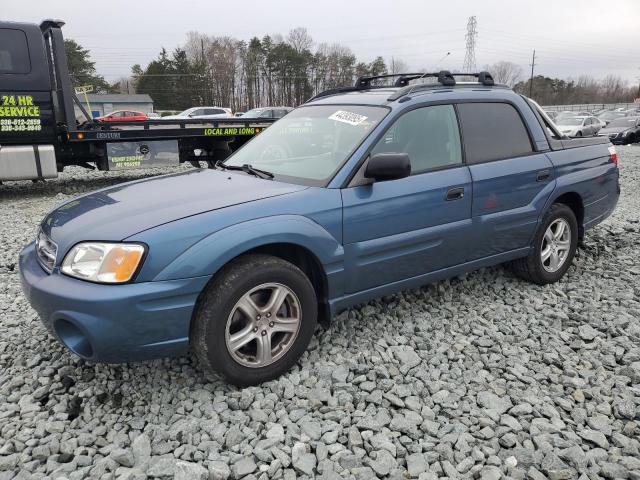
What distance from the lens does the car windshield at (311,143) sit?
10.8 feet

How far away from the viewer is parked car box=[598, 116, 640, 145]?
21578 mm

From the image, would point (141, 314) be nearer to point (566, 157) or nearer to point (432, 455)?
point (432, 455)

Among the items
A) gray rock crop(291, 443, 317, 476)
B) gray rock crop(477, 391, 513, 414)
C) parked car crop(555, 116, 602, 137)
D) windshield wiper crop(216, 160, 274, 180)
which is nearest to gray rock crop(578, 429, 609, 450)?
gray rock crop(477, 391, 513, 414)

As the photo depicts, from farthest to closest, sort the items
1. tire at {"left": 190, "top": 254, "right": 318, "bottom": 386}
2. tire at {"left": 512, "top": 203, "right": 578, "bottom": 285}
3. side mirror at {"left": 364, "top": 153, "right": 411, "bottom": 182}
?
tire at {"left": 512, "top": 203, "right": 578, "bottom": 285} < side mirror at {"left": 364, "top": 153, "right": 411, "bottom": 182} < tire at {"left": 190, "top": 254, "right": 318, "bottom": 386}

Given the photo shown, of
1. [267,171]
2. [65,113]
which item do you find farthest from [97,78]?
[267,171]

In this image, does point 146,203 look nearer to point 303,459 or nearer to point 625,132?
point 303,459

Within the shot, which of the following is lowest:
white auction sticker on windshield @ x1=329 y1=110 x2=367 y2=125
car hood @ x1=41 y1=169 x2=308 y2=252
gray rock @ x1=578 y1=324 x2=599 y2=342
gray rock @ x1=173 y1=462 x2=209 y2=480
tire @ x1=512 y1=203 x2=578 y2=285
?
gray rock @ x1=578 y1=324 x2=599 y2=342

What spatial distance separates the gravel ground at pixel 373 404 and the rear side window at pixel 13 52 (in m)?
5.52

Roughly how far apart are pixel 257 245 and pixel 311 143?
3.81ft

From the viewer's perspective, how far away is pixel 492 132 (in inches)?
155

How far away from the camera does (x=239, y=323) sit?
2.86 meters

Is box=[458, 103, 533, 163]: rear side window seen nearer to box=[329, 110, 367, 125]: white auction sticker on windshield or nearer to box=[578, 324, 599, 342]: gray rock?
box=[329, 110, 367, 125]: white auction sticker on windshield

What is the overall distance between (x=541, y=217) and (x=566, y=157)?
23.9 inches

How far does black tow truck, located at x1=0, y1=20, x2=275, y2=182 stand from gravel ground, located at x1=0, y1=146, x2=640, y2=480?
5.24 metres
